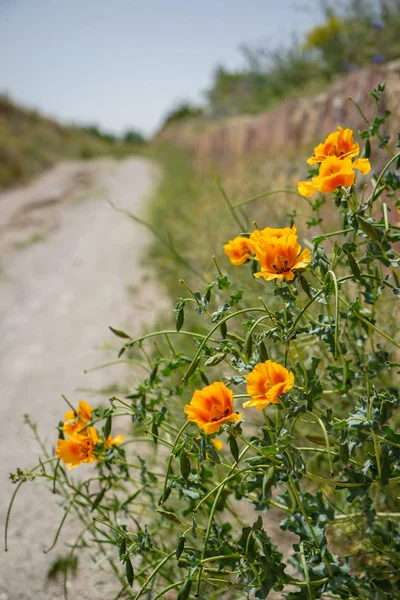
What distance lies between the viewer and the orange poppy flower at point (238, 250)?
3.69 ft

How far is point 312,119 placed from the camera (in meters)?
3.40

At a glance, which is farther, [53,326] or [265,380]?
[53,326]

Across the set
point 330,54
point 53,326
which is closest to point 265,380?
point 53,326

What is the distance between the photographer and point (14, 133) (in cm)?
1214

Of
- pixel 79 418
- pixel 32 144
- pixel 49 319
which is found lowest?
pixel 79 418

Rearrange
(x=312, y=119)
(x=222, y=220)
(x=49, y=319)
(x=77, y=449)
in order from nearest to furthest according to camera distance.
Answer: (x=77, y=449) < (x=222, y=220) < (x=312, y=119) < (x=49, y=319)

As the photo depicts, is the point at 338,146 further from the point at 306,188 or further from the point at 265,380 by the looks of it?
A: the point at 265,380

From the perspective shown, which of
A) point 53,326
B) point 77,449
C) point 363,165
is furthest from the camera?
point 53,326

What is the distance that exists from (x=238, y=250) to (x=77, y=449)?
1.70ft

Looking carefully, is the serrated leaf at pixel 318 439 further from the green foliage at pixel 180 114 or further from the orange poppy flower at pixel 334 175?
the green foliage at pixel 180 114

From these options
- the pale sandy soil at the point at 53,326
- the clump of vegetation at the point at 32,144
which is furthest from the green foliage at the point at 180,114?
the pale sandy soil at the point at 53,326

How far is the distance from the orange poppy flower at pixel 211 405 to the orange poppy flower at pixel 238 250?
0.38 metres

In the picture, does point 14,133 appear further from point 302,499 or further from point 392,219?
point 302,499

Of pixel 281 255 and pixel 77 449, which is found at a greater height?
pixel 281 255
